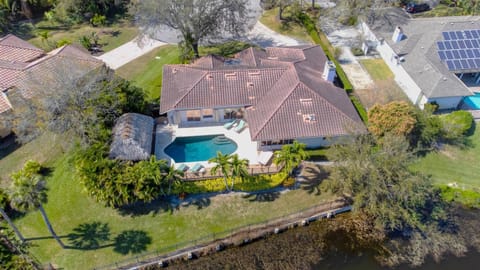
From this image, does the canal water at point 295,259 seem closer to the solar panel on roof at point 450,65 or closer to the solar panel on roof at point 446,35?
the solar panel on roof at point 450,65

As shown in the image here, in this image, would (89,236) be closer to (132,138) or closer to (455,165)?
(132,138)

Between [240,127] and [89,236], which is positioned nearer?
[89,236]

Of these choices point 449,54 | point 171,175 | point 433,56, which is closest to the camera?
point 171,175

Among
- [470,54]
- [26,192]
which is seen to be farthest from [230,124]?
[470,54]

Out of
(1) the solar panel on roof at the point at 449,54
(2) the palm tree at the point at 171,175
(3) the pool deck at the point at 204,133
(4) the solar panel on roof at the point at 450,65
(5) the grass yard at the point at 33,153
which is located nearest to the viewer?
(2) the palm tree at the point at 171,175

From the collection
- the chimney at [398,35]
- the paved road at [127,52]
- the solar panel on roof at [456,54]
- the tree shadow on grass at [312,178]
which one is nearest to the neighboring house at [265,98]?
the tree shadow on grass at [312,178]

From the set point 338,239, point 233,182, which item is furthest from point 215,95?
point 338,239
